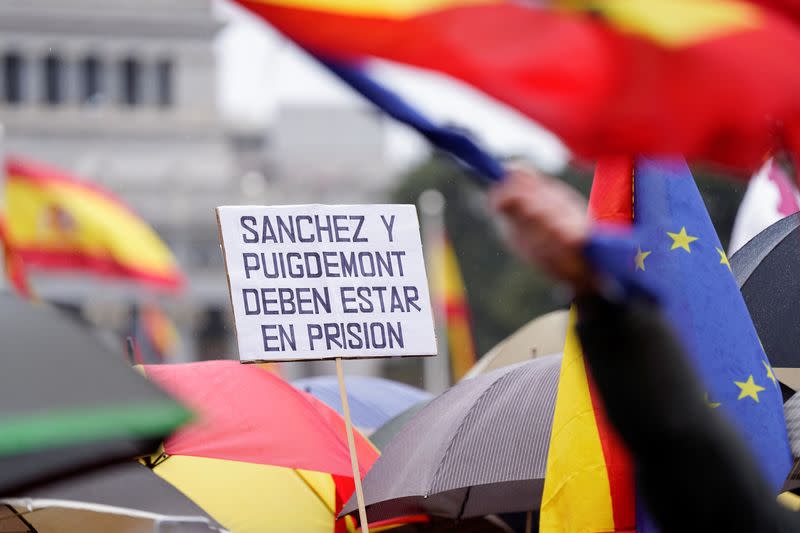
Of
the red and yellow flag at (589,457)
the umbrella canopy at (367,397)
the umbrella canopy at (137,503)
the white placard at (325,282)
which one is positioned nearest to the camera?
the red and yellow flag at (589,457)

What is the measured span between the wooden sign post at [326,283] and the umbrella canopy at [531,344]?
3.56 meters

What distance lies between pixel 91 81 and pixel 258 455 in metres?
71.8

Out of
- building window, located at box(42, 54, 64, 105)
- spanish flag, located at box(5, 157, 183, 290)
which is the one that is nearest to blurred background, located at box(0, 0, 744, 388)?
building window, located at box(42, 54, 64, 105)

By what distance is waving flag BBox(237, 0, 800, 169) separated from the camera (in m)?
2.22

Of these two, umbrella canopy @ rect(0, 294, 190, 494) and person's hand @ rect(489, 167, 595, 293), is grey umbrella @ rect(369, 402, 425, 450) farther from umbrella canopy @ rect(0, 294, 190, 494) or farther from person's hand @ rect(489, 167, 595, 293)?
person's hand @ rect(489, 167, 595, 293)

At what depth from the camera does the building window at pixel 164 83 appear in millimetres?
76438

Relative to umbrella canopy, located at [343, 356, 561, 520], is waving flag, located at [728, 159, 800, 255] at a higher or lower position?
higher

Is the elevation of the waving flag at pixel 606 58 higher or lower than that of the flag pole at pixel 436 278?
lower

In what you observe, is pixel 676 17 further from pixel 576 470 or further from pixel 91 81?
pixel 91 81

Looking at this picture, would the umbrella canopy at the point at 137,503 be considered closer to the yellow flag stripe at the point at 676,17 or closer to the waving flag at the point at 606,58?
the waving flag at the point at 606,58

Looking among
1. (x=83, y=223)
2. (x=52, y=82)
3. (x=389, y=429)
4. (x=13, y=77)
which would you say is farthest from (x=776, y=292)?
(x=13, y=77)

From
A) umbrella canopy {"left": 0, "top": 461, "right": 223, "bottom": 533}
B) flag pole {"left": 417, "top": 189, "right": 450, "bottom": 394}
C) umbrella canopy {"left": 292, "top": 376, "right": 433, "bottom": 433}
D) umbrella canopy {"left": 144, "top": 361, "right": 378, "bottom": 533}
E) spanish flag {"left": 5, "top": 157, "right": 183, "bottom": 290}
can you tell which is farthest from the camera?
flag pole {"left": 417, "top": 189, "right": 450, "bottom": 394}

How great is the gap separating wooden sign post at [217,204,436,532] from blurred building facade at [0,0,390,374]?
64.1 metres

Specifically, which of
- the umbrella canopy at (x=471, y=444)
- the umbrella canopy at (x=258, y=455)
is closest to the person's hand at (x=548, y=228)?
the umbrella canopy at (x=471, y=444)
